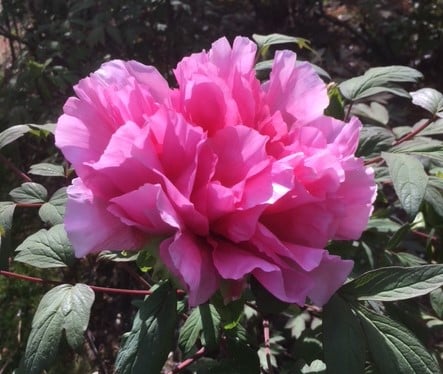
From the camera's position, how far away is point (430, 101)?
1.07 m

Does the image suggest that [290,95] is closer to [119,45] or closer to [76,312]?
[76,312]

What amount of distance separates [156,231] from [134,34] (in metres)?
1.69

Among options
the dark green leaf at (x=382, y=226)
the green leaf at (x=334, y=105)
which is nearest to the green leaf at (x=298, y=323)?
the dark green leaf at (x=382, y=226)

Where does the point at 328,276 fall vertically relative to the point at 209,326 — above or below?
above

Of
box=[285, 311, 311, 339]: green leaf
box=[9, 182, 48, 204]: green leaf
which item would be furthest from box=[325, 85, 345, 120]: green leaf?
box=[285, 311, 311, 339]: green leaf

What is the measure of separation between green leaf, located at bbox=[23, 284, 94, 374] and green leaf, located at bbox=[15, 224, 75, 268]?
98 mm

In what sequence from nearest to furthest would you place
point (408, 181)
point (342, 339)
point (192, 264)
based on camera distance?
point (192, 264) < point (342, 339) < point (408, 181)

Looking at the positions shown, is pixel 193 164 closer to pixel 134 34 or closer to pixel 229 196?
pixel 229 196

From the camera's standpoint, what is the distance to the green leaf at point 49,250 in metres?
0.93

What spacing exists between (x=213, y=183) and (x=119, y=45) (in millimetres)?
1850

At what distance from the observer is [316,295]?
668 mm

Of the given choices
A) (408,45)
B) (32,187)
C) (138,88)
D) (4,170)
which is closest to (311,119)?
(138,88)

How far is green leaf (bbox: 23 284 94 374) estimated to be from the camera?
2.59ft

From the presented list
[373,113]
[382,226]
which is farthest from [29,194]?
[373,113]
